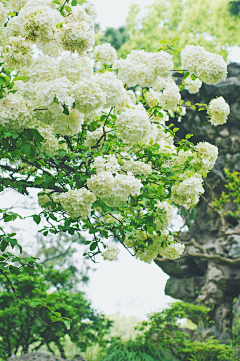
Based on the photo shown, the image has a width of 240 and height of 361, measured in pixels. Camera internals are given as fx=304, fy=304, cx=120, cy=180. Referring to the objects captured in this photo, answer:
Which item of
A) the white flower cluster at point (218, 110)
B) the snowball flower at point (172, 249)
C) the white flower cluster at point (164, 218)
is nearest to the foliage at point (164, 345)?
the snowball flower at point (172, 249)

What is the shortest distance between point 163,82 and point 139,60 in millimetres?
827

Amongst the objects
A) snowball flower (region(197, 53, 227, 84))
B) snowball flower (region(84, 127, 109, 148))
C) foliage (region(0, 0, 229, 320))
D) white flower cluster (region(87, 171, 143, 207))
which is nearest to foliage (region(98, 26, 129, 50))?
foliage (region(0, 0, 229, 320))

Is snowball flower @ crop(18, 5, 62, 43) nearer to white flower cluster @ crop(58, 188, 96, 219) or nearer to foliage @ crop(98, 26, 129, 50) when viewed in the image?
white flower cluster @ crop(58, 188, 96, 219)

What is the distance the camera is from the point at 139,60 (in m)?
3.06

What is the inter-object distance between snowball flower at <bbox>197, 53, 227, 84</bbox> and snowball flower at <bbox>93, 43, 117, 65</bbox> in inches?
48.8

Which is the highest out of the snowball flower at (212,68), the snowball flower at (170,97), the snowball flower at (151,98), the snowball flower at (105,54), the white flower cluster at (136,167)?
the snowball flower at (105,54)

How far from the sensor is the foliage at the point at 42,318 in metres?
6.20

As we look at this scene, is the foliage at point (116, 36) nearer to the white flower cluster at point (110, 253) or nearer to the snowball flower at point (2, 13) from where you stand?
the snowball flower at point (2, 13)

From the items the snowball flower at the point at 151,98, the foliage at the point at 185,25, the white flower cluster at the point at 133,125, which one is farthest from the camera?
the foliage at the point at 185,25

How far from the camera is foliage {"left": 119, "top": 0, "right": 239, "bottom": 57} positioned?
15.0m

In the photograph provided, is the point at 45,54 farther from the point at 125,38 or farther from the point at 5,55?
the point at 125,38

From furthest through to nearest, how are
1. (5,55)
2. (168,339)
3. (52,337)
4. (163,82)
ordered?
1. (168,339)
2. (52,337)
3. (163,82)
4. (5,55)

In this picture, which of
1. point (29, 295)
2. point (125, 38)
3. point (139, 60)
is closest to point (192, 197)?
point (139, 60)

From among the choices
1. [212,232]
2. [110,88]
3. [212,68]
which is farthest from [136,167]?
[212,232]
